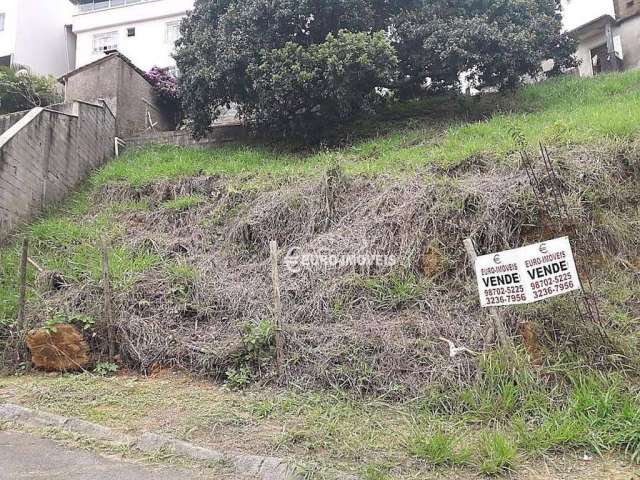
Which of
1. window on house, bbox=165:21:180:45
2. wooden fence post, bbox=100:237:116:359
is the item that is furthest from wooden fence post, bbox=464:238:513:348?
window on house, bbox=165:21:180:45

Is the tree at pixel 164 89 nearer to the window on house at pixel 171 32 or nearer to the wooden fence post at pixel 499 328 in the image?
the window on house at pixel 171 32

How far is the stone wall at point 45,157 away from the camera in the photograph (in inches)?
320

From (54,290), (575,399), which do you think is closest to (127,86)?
(54,290)

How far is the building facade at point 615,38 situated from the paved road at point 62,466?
619 inches

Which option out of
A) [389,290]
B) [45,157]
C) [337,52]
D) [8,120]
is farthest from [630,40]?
[8,120]

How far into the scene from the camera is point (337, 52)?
912cm

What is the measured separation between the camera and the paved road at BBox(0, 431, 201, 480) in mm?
3443

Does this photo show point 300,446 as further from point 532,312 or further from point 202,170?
point 202,170

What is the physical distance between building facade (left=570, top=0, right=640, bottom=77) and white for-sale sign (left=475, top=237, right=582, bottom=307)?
13.0m

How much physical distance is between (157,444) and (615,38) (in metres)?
17.4

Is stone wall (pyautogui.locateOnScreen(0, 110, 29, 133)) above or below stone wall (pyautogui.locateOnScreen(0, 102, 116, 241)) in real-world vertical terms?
above

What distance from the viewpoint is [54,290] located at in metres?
6.36

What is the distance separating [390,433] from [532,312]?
1865mm

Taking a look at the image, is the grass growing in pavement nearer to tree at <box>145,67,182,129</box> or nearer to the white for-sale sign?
the white for-sale sign
